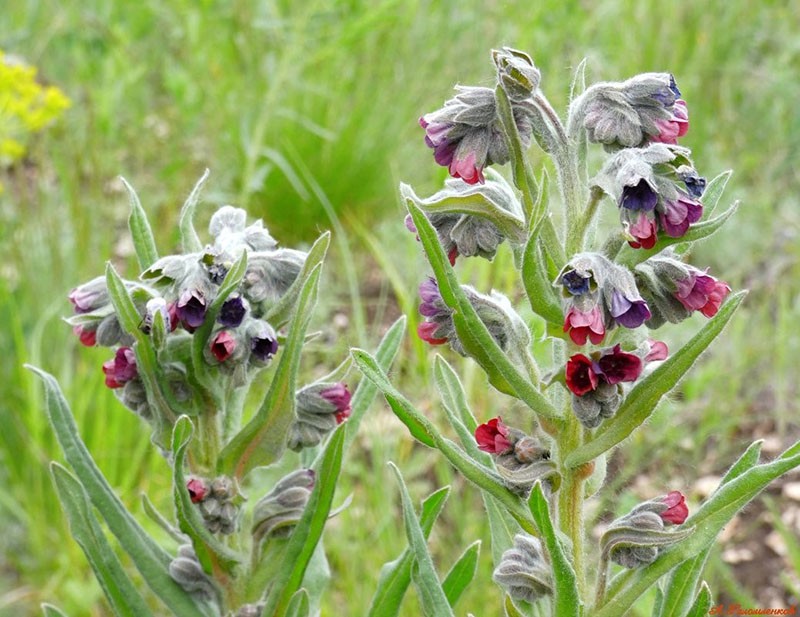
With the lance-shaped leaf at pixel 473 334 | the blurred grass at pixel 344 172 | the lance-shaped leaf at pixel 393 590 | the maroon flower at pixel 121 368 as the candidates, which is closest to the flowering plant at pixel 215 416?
the maroon flower at pixel 121 368

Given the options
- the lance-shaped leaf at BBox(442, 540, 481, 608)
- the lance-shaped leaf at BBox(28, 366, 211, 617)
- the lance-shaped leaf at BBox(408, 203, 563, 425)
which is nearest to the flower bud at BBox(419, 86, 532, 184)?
the lance-shaped leaf at BBox(408, 203, 563, 425)

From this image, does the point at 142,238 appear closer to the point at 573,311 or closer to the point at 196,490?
the point at 196,490

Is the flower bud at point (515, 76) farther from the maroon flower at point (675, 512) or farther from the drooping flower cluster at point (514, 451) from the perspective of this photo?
the maroon flower at point (675, 512)

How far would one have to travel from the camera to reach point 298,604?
184 centimetres

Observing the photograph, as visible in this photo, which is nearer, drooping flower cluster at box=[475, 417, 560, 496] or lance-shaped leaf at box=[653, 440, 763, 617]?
drooping flower cluster at box=[475, 417, 560, 496]

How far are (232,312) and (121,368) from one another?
0.24 metres

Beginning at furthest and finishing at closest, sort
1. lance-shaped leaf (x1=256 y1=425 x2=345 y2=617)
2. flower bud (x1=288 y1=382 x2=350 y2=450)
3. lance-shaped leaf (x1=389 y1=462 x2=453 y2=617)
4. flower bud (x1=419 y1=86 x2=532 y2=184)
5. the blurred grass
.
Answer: the blurred grass
flower bud (x1=288 y1=382 x2=350 y2=450)
lance-shaped leaf (x1=256 y1=425 x2=345 y2=617)
lance-shaped leaf (x1=389 y1=462 x2=453 y2=617)
flower bud (x1=419 y1=86 x2=532 y2=184)

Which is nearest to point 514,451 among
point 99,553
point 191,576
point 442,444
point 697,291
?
point 442,444

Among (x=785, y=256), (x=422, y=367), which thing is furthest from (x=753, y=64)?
(x=422, y=367)

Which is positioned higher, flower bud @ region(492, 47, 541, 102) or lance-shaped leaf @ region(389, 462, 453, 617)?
flower bud @ region(492, 47, 541, 102)

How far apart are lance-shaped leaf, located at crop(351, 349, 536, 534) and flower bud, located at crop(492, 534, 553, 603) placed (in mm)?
49

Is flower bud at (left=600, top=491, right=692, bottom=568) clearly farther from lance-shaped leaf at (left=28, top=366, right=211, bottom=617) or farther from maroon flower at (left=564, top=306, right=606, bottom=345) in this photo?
lance-shaped leaf at (left=28, top=366, right=211, bottom=617)

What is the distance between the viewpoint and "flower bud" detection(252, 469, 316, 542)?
1897mm

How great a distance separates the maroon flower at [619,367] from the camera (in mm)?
1483
